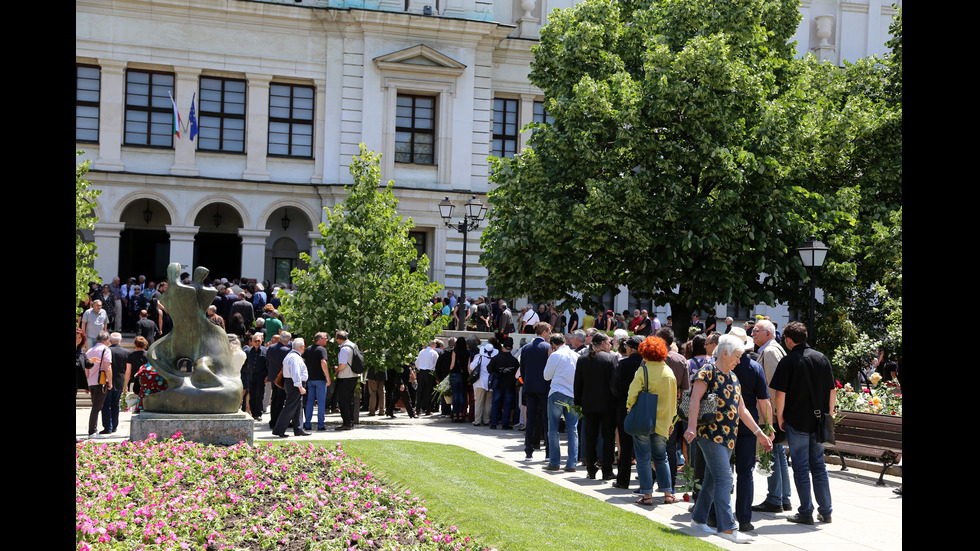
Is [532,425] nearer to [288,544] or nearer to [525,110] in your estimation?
[288,544]

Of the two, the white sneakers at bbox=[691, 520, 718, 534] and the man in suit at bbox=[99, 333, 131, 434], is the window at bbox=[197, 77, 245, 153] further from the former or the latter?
the white sneakers at bbox=[691, 520, 718, 534]

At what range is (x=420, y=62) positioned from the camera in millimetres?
38188

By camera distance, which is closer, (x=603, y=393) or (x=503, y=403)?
(x=603, y=393)

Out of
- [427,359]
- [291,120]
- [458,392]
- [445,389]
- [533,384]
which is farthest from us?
[291,120]

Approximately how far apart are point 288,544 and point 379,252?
12.4 metres

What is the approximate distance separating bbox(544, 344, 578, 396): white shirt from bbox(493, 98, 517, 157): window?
92.2 ft

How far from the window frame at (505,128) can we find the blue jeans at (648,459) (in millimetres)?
30656

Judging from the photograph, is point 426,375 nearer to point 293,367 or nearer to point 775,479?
point 293,367

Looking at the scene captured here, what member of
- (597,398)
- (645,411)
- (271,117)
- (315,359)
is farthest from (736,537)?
(271,117)

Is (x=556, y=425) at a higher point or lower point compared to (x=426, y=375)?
higher

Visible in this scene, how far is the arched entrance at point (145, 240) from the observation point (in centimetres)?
3841

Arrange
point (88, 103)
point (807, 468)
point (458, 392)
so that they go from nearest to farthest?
1. point (807, 468)
2. point (458, 392)
3. point (88, 103)

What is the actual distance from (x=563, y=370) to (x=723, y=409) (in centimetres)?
479
